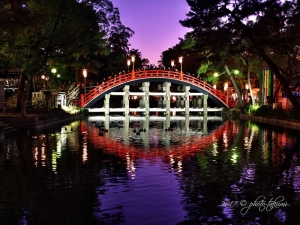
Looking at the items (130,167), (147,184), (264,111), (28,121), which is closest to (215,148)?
(130,167)

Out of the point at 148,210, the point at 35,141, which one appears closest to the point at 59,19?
the point at 35,141

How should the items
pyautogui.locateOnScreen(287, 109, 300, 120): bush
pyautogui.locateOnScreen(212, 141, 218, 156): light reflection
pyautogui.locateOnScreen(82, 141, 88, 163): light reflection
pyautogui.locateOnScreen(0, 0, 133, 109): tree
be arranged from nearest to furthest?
pyautogui.locateOnScreen(82, 141, 88, 163): light reflection, pyautogui.locateOnScreen(212, 141, 218, 156): light reflection, pyautogui.locateOnScreen(0, 0, 133, 109): tree, pyautogui.locateOnScreen(287, 109, 300, 120): bush

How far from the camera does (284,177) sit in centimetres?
1164

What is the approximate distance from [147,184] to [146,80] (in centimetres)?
3985

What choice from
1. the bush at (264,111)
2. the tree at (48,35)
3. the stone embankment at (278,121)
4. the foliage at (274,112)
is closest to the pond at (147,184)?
the tree at (48,35)

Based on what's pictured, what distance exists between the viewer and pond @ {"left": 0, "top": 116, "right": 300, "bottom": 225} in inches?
316

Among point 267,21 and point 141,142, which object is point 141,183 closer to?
point 141,142

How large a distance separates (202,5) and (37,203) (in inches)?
725

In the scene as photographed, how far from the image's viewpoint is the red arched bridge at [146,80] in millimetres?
48156

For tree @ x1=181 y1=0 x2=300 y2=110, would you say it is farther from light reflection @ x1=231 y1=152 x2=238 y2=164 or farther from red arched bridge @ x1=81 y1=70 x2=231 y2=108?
red arched bridge @ x1=81 y1=70 x2=231 y2=108

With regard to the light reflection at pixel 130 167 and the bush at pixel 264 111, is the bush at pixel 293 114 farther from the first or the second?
the light reflection at pixel 130 167

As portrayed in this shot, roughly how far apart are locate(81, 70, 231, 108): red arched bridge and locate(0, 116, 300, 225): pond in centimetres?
2967

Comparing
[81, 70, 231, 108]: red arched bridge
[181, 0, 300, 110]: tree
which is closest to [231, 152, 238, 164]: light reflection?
[181, 0, 300, 110]: tree

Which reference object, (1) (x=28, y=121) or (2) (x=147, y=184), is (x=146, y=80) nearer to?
(1) (x=28, y=121)
